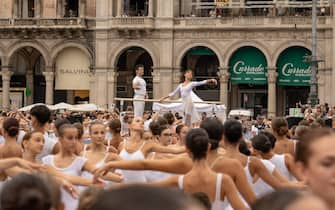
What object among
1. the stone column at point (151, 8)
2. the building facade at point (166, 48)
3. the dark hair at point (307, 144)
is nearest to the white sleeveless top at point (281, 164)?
the dark hair at point (307, 144)

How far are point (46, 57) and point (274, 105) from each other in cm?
1493

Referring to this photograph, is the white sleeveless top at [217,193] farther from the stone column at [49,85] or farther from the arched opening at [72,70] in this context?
the stone column at [49,85]

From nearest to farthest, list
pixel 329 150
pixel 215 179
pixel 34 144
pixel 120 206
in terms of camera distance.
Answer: pixel 120 206 → pixel 329 150 → pixel 215 179 → pixel 34 144

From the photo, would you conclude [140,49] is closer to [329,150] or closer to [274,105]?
[274,105]

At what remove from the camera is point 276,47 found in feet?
154

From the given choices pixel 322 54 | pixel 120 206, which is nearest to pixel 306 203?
pixel 120 206

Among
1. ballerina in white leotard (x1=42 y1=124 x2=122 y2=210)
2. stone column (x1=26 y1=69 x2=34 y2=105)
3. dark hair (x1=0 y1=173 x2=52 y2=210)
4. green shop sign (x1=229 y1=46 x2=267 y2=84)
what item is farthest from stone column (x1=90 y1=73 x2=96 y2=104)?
dark hair (x1=0 y1=173 x2=52 y2=210)

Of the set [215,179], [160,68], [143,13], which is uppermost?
[143,13]

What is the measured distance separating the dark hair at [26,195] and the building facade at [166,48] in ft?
140

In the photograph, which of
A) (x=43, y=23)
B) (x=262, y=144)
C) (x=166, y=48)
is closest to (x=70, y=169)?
(x=262, y=144)

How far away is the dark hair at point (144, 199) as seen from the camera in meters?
2.81

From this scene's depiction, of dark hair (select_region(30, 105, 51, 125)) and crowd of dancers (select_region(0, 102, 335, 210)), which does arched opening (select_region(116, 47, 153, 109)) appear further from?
dark hair (select_region(30, 105, 51, 125))

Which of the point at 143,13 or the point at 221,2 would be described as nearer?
the point at 221,2

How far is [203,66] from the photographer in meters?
52.3
